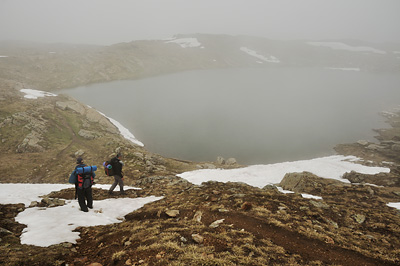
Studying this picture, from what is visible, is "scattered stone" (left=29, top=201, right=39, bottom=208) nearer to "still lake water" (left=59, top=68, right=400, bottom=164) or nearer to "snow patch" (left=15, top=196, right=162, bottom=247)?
"snow patch" (left=15, top=196, right=162, bottom=247)

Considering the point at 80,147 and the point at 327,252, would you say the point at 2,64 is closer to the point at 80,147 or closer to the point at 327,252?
the point at 80,147

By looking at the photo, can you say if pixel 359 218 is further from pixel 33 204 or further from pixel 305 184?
pixel 33 204

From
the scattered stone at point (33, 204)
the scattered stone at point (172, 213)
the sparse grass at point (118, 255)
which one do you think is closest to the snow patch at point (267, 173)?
the scattered stone at point (172, 213)

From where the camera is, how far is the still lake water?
5194 centimetres

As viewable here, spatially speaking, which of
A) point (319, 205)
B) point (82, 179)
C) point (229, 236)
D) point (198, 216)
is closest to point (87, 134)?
point (82, 179)

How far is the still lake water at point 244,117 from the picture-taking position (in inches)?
2045

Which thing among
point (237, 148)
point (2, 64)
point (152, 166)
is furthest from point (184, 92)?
point (2, 64)

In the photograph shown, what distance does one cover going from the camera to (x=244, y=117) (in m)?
74.1

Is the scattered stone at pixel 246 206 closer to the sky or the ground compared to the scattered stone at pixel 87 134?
closer to the sky

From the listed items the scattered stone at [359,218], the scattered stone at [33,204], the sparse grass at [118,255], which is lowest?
the scattered stone at [359,218]

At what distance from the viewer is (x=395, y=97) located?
10738 centimetres

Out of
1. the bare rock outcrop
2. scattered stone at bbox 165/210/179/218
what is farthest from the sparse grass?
the bare rock outcrop

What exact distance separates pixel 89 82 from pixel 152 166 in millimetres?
121150

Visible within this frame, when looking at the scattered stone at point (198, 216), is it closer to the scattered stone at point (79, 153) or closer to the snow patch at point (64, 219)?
the snow patch at point (64, 219)
